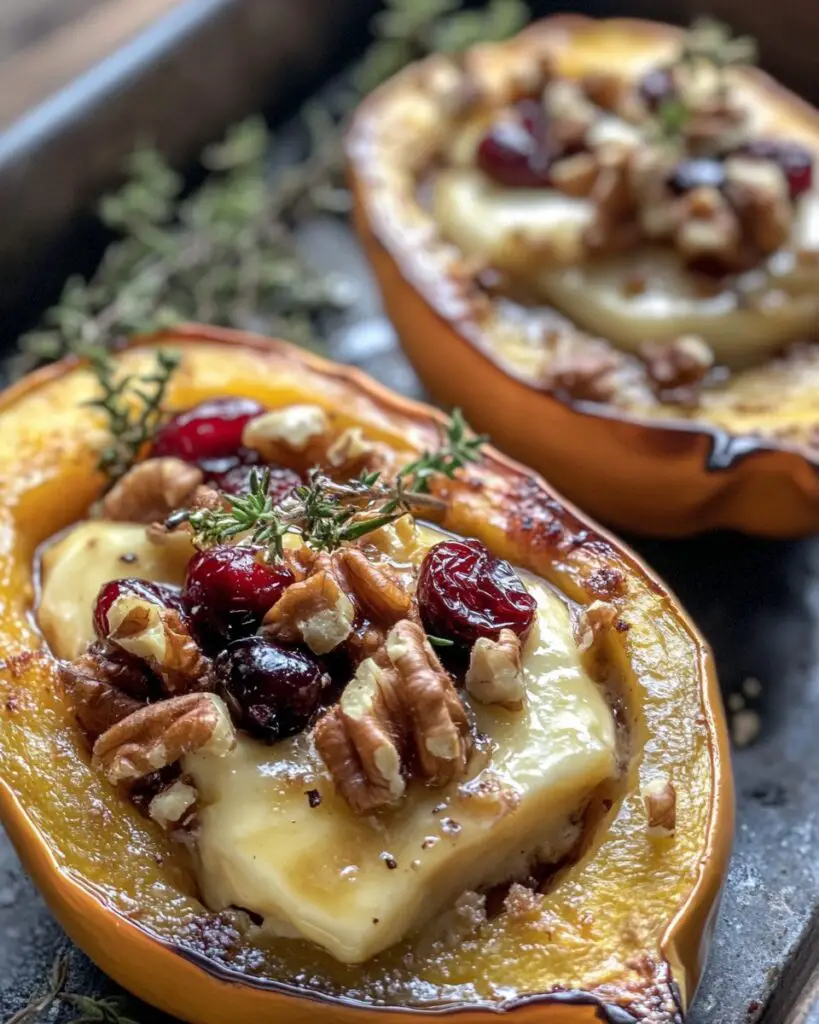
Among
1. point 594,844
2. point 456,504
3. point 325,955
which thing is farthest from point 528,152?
point 325,955

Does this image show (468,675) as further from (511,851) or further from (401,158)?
(401,158)

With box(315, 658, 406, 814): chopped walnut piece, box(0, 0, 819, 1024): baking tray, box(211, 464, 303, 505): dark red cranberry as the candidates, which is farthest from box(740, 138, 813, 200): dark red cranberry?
box(315, 658, 406, 814): chopped walnut piece

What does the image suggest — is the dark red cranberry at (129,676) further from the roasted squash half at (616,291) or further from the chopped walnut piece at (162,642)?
the roasted squash half at (616,291)

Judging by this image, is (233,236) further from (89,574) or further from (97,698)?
(97,698)

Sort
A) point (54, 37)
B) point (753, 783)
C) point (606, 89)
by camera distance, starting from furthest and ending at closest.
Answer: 1. point (54, 37)
2. point (606, 89)
3. point (753, 783)

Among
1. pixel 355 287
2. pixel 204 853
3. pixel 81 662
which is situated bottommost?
pixel 355 287

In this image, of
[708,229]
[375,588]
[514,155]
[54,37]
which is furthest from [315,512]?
[54,37]

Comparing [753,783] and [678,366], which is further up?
[678,366]
